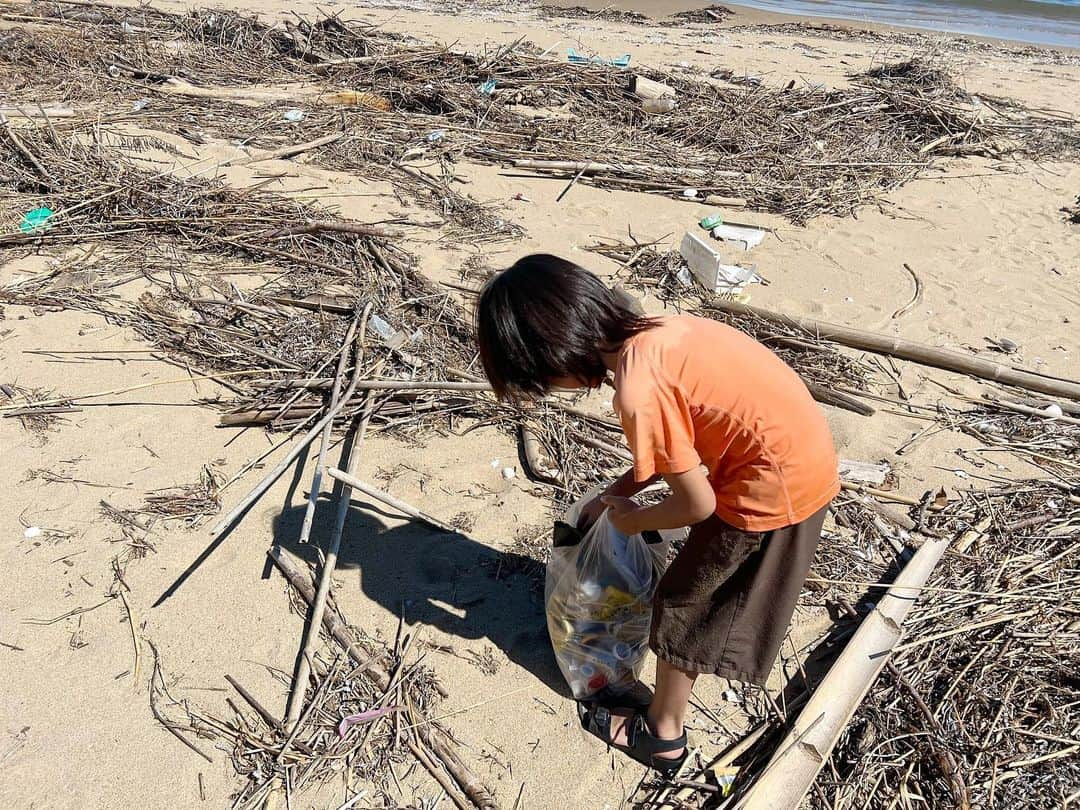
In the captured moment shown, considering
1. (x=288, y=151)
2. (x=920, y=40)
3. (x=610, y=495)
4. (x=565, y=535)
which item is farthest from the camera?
(x=920, y=40)

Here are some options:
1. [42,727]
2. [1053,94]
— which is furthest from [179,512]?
[1053,94]

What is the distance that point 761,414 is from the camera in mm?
1685

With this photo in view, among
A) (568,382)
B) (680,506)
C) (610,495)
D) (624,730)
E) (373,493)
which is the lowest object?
(624,730)

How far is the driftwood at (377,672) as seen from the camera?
2.09 metres

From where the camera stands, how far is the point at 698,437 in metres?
1.73

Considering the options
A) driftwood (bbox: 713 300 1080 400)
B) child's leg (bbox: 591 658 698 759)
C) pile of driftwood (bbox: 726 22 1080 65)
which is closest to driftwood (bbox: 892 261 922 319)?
driftwood (bbox: 713 300 1080 400)

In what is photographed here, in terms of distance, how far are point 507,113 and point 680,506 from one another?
657 cm

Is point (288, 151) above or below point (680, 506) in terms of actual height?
below

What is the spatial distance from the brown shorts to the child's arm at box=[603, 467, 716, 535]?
0.53 feet

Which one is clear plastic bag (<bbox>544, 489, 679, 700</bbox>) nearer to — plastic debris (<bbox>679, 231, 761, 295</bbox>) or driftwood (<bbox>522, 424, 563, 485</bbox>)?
driftwood (<bbox>522, 424, 563, 485</bbox>)

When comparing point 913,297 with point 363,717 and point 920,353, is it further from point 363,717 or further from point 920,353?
point 363,717

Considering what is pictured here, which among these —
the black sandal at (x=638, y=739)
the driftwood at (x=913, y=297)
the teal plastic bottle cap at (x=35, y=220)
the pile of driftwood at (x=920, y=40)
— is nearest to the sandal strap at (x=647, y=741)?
the black sandal at (x=638, y=739)

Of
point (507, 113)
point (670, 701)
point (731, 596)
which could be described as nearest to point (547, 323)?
point (731, 596)

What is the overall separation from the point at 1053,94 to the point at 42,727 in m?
12.2
